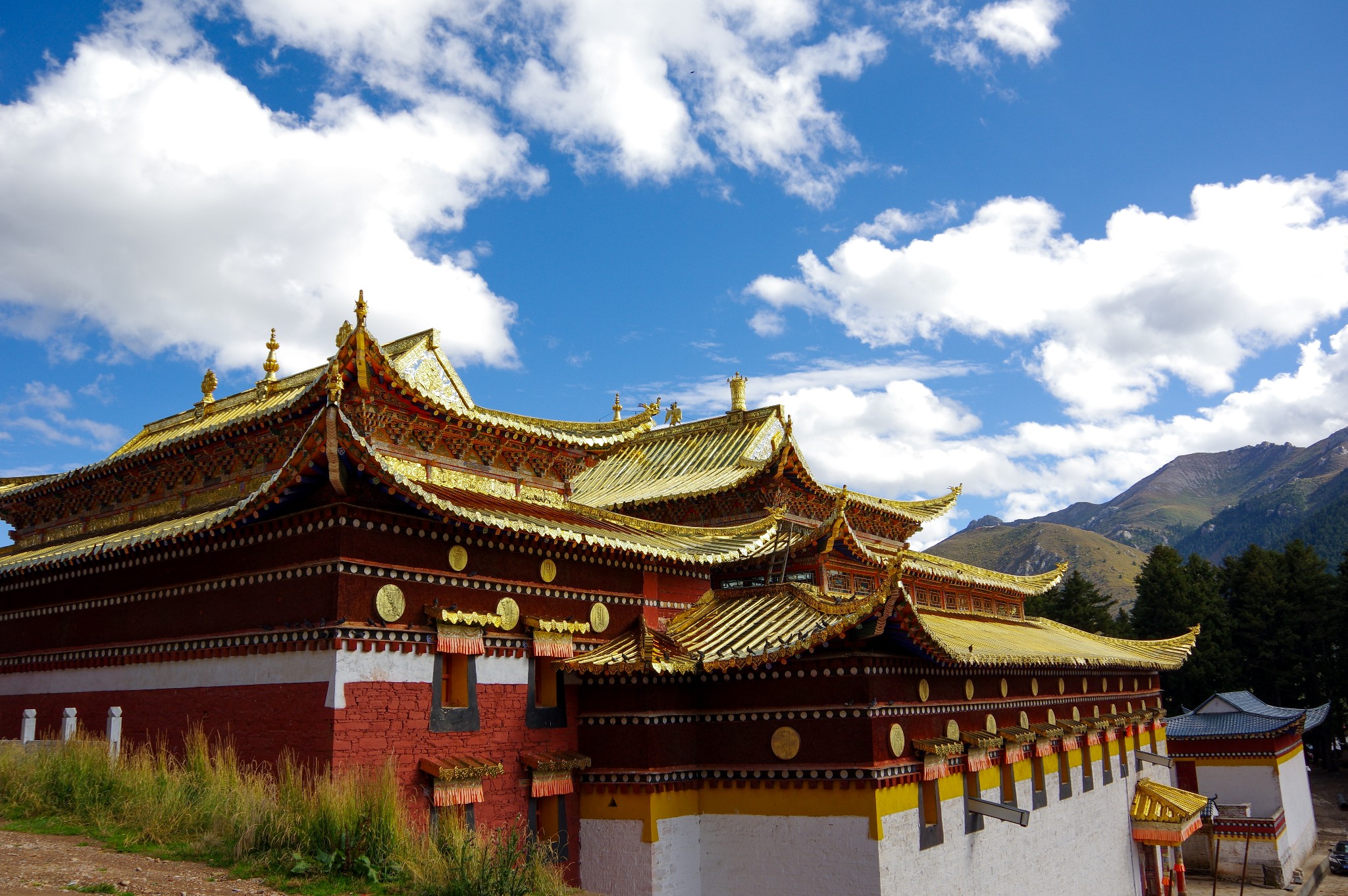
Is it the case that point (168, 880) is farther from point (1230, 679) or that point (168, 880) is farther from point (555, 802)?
point (1230, 679)

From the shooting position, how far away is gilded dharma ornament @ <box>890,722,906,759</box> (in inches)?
582

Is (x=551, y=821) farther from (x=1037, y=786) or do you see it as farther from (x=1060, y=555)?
(x=1060, y=555)

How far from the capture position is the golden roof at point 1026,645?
14.8 meters

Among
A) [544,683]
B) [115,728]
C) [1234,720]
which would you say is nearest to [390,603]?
[544,683]

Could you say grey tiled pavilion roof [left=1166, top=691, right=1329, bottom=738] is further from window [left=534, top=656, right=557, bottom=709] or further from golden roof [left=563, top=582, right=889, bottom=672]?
window [left=534, top=656, right=557, bottom=709]

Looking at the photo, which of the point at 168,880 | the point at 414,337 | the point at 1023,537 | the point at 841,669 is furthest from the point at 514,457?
the point at 1023,537

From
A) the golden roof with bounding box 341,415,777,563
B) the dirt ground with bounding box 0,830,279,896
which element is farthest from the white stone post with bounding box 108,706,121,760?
the golden roof with bounding box 341,415,777,563

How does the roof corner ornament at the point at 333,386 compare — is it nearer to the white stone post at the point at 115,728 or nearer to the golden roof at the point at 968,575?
the white stone post at the point at 115,728

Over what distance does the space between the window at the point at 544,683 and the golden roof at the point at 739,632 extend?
395 mm

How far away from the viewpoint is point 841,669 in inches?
579

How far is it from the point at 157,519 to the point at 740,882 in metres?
12.5

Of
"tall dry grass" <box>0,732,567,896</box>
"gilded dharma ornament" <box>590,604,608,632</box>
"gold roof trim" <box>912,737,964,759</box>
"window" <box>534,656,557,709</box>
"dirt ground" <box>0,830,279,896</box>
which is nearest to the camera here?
"dirt ground" <box>0,830,279,896</box>

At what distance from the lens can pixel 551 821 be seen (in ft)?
51.5

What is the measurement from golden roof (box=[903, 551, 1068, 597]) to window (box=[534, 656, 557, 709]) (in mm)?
8790
